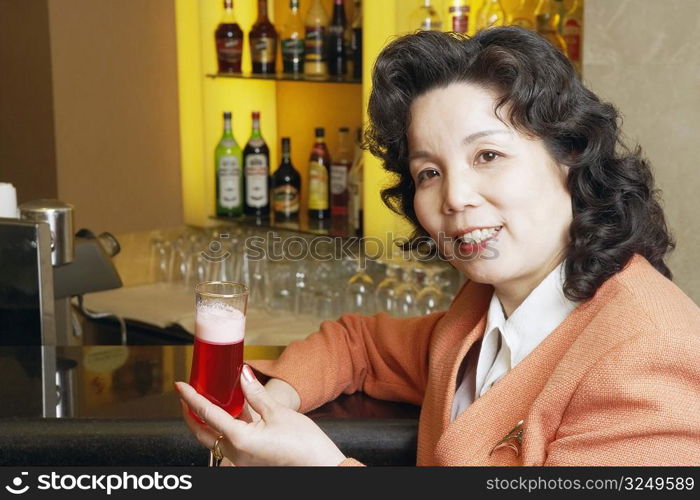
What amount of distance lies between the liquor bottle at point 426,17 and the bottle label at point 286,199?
2.42 feet

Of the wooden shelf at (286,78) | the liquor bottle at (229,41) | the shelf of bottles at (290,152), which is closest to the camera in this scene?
the wooden shelf at (286,78)

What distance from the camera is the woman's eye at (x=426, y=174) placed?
46.0 inches

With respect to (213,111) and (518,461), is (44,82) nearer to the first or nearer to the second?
(213,111)

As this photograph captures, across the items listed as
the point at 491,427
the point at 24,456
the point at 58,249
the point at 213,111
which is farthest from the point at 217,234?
the point at 491,427

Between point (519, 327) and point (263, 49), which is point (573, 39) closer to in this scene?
point (263, 49)

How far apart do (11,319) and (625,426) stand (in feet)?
3.87

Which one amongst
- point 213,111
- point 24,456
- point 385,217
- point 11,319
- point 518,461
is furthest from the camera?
point 213,111

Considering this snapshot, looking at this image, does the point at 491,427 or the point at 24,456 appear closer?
the point at 491,427

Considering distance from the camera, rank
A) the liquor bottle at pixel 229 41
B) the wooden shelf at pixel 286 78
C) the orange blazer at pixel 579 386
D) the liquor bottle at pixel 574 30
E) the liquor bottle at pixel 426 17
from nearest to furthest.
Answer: the orange blazer at pixel 579 386, the liquor bottle at pixel 574 30, the liquor bottle at pixel 426 17, the wooden shelf at pixel 286 78, the liquor bottle at pixel 229 41

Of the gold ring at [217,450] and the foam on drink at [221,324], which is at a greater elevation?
the foam on drink at [221,324]

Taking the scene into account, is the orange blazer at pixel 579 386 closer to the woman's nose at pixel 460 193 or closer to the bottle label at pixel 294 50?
the woman's nose at pixel 460 193

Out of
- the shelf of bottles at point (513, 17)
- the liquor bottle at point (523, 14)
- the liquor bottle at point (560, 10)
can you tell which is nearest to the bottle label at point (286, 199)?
the shelf of bottles at point (513, 17)

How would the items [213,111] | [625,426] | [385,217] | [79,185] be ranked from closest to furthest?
1. [625,426]
2. [385,217]
3. [79,185]
4. [213,111]

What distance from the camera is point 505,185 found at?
110cm
